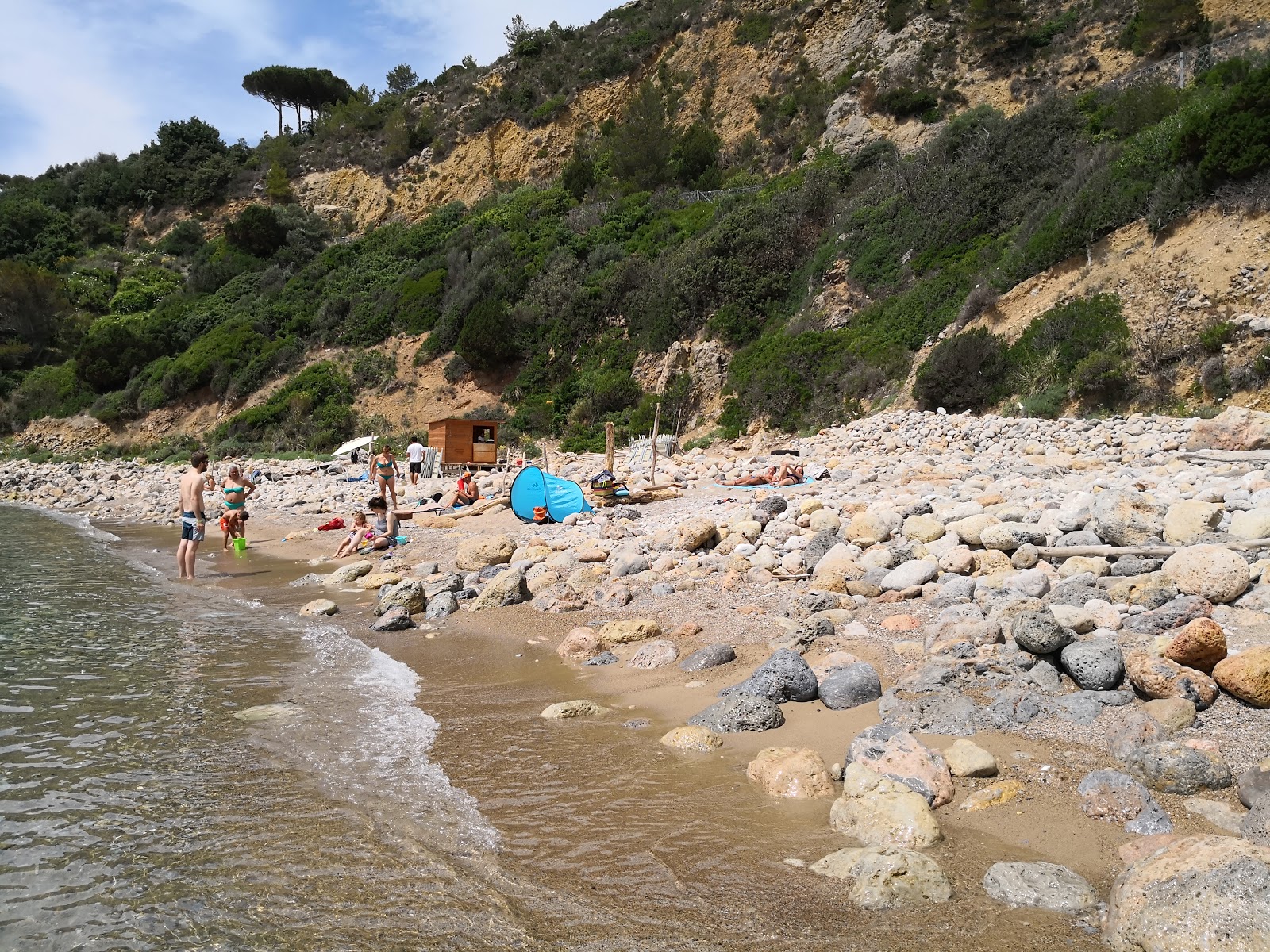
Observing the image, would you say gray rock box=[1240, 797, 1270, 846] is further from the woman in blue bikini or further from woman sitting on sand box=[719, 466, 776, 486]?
the woman in blue bikini

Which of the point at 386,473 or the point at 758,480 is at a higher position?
the point at 386,473

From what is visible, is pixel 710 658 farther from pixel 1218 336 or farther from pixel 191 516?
pixel 1218 336

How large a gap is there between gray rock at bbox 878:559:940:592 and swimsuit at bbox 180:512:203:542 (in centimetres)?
861

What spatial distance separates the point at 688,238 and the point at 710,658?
83.9 ft

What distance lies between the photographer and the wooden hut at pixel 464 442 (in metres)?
21.2

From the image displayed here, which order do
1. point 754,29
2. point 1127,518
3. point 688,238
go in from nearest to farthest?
point 1127,518, point 688,238, point 754,29


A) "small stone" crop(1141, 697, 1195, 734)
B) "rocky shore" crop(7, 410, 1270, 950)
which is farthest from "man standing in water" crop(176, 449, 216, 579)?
"small stone" crop(1141, 697, 1195, 734)

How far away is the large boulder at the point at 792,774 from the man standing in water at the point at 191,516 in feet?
29.1

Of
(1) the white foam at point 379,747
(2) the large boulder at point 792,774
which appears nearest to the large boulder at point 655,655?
(1) the white foam at point 379,747

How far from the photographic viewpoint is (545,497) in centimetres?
1187

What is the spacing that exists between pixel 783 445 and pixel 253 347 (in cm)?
2812

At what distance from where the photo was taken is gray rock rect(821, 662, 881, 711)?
424cm

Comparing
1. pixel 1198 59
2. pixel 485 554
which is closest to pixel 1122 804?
pixel 485 554

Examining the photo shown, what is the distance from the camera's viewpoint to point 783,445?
59.1 feet
